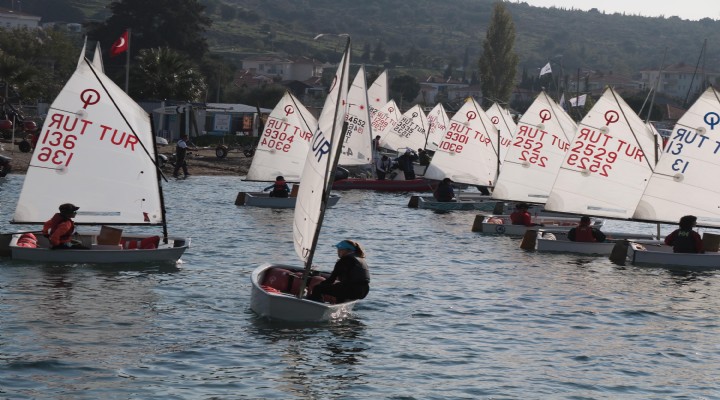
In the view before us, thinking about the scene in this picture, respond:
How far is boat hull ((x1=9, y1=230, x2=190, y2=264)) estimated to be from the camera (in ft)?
106

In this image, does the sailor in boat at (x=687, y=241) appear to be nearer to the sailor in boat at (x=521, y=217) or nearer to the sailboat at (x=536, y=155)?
the sailor in boat at (x=521, y=217)

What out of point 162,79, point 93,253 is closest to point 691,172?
point 93,253

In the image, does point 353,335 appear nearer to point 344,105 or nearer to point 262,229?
point 344,105

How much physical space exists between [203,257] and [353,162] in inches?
1176

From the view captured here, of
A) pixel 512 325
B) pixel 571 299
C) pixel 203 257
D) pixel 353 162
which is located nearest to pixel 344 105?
pixel 512 325

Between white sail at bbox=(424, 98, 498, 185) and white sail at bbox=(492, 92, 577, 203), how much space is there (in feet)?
29.7

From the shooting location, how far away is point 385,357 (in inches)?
920

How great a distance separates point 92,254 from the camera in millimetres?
32406

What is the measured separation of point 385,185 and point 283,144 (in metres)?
11.6

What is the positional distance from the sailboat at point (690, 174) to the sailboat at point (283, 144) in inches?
904

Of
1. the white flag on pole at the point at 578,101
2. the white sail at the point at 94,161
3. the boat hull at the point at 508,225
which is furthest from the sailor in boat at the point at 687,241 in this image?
the white flag on pole at the point at 578,101

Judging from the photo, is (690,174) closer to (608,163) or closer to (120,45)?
(608,163)

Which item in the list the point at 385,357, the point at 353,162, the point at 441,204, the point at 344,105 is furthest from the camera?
the point at 353,162

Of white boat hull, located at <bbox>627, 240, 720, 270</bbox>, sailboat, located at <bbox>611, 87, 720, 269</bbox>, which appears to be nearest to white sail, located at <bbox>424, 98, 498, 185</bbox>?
sailboat, located at <bbox>611, 87, 720, 269</bbox>
